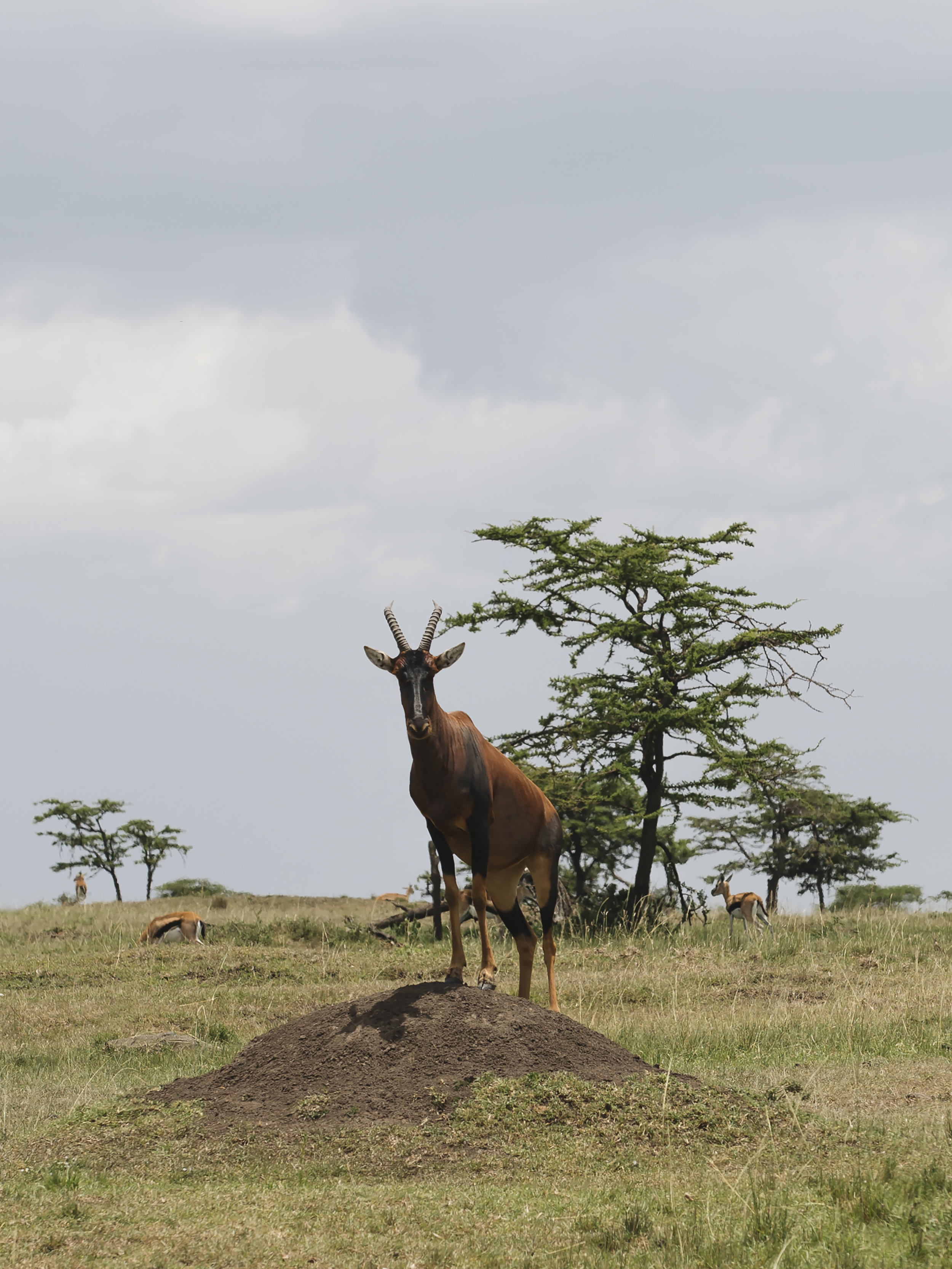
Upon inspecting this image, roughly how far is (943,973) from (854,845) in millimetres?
26183

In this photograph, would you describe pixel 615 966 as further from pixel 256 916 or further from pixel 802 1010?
pixel 256 916

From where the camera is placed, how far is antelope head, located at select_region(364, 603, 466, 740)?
943 cm

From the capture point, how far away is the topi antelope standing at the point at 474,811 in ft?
31.7

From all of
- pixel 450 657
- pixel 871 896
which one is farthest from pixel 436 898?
pixel 871 896

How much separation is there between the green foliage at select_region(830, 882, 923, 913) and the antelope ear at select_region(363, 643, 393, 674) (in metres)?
34.6

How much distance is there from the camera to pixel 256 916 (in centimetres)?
2541

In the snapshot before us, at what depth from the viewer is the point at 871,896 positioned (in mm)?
40938

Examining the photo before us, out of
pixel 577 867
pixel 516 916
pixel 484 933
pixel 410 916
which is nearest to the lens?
pixel 484 933

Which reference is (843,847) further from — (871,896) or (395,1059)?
(395,1059)

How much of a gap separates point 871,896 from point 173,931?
1046 inches

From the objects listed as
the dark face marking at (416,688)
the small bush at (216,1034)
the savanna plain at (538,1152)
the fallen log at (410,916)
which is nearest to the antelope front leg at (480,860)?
the dark face marking at (416,688)

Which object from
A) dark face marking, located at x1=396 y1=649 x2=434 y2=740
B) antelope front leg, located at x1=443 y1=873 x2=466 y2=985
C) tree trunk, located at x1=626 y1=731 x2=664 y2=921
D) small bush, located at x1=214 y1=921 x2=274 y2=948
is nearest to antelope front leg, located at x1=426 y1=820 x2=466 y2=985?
antelope front leg, located at x1=443 y1=873 x2=466 y2=985

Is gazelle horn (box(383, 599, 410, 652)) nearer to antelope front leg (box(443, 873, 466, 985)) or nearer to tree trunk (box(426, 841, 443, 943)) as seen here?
antelope front leg (box(443, 873, 466, 985))

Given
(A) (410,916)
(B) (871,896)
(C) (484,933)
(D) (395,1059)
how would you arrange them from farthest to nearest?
(B) (871,896), (A) (410,916), (C) (484,933), (D) (395,1059)
